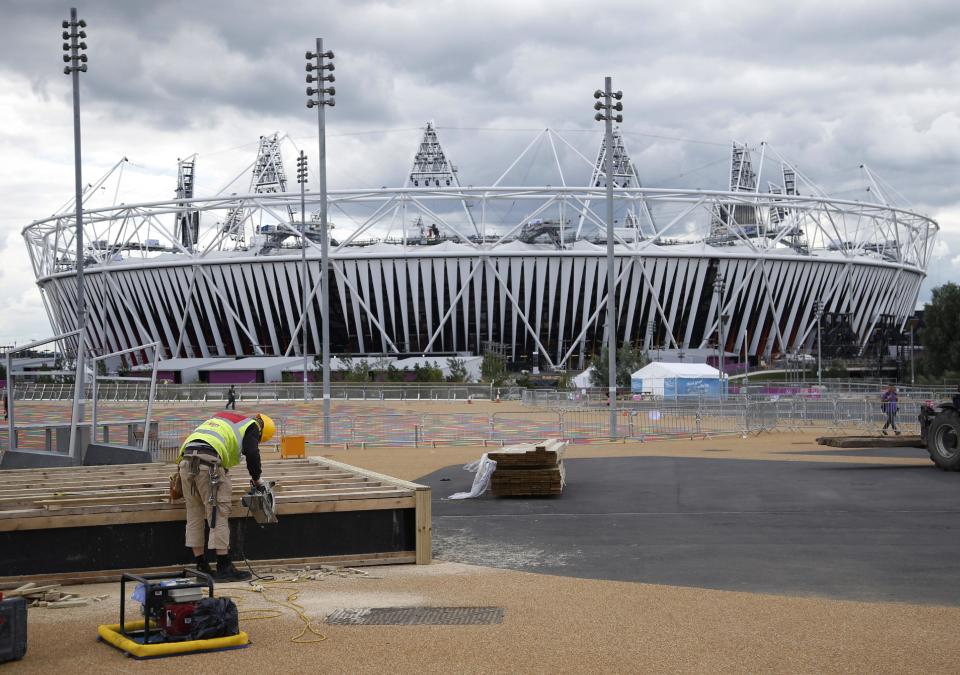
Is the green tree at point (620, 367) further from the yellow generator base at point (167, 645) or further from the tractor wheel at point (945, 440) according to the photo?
the yellow generator base at point (167, 645)

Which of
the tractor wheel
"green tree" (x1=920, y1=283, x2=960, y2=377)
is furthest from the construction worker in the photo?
"green tree" (x1=920, y1=283, x2=960, y2=377)

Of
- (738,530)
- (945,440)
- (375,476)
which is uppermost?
(375,476)

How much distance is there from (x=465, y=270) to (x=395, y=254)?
579cm

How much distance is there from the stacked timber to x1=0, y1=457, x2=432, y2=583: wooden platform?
5115mm

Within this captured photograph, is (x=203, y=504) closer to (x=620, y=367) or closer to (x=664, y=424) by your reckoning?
(x=664, y=424)

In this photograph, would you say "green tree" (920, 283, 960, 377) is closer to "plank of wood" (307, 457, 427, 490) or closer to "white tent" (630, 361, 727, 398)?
"white tent" (630, 361, 727, 398)

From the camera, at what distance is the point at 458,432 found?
31.6m

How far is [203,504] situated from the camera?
32.4 ft

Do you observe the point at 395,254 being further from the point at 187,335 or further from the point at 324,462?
the point at 324,462

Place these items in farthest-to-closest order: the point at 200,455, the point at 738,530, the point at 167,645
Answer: the point at 738,530 < the point at 200,455 < the point at 167,645

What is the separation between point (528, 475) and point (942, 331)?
64.6 m

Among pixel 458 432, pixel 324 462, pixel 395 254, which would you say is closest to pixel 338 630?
pixel 324 462

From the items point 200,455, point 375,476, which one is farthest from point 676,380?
point 200,455

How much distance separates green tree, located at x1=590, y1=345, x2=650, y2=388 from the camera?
6531cm
